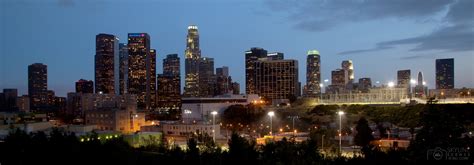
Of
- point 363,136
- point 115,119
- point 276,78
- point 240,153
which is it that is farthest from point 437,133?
point 276,78

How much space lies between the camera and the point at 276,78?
112188 millimetres

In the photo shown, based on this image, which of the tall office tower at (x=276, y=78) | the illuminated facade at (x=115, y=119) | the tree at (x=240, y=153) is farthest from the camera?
the tall office tower at (x=276, y=78)

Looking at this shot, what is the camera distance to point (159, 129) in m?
47.0

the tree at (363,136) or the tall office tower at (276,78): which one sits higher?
the tall office tower at (276,78)

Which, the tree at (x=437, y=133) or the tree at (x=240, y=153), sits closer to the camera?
the tree at (x=437, y=133)

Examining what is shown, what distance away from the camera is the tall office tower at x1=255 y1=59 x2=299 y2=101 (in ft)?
366

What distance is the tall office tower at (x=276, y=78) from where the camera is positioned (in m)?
112
